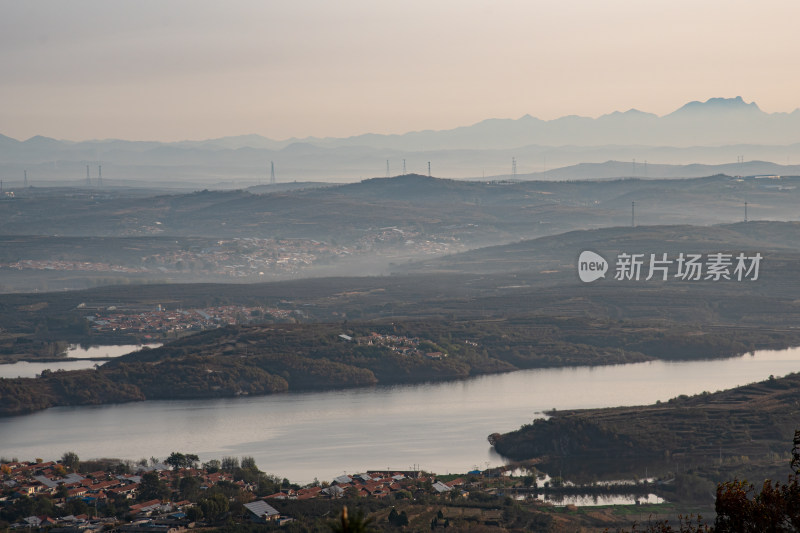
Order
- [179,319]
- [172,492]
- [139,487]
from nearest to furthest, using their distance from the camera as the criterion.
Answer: [172,492] < [139,487] < [179,319]

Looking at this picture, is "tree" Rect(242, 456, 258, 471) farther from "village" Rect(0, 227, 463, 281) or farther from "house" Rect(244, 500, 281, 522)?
"village" Rect(0, 227, 463, 281)

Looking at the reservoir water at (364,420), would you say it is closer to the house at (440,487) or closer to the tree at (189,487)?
the house at (440,487)

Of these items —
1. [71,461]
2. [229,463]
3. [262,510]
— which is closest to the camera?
[262,510]

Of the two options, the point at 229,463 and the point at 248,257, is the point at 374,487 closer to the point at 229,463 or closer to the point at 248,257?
the point at 229,463

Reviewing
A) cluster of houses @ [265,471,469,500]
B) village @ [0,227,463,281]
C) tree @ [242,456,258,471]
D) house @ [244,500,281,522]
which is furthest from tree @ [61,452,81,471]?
village @ [0,227,463,281]

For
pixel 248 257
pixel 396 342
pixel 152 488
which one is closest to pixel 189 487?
pixel 152 488

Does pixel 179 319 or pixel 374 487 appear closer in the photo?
pixel 374 487

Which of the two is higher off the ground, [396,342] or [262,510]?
[396,342]

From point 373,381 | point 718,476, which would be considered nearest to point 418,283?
point 373,381

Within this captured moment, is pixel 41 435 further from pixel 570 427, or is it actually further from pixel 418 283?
pixel 418 283
